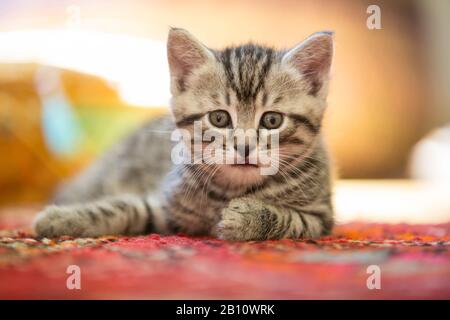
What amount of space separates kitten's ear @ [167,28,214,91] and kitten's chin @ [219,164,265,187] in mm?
328

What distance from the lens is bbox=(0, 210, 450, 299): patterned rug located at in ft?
3.05

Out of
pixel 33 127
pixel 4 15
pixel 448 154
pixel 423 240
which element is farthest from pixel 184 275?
pixel 448 154

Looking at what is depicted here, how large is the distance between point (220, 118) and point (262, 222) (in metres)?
0.32

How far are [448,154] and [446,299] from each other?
2.88m

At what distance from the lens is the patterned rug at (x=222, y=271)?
Result: 929 mm

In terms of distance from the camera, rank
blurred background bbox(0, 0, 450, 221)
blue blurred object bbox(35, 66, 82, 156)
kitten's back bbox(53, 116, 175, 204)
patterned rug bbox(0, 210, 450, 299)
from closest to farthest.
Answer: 1. patterned rug bbox(0, 210, 450, 299)
2. kitten's back bbox(53, 116, 175, 204)
3. blurred background bbox(0, 0, 450, 221)
4. blue blurred object bbox(35, 66, 82, 156)

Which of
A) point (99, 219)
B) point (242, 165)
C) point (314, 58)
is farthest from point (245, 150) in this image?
point (99, 219)

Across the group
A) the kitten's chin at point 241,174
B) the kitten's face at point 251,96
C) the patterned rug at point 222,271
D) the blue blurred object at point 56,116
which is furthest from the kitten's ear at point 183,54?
the blue blurred object at point 56,116

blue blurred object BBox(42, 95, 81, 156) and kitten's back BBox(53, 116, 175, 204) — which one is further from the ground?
blue blurred object BBox(42, 95, 81, 156)

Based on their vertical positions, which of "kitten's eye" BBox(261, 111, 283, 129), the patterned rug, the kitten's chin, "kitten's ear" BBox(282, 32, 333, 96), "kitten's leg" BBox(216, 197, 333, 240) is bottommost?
the patterned rug

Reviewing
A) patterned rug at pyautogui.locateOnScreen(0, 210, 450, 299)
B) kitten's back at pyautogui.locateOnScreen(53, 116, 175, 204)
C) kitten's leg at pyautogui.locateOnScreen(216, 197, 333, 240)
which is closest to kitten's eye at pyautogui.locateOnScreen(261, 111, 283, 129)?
kitten's leg at pyautogui.locateOnScreen(216, 197, 333, 240)

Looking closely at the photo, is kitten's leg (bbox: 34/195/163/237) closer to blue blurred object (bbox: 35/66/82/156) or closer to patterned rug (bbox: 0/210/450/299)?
patterned rug (bbox: 0/210/450/299)

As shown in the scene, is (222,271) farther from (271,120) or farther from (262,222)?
(271,120)
